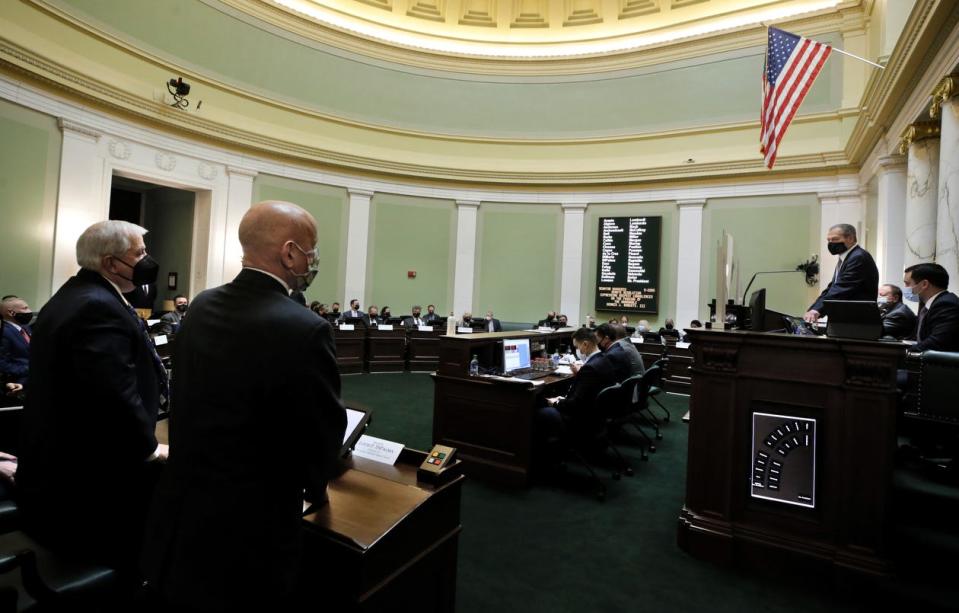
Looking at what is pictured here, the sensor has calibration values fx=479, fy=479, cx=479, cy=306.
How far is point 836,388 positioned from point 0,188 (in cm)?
1030

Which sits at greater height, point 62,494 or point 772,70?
point 772,70

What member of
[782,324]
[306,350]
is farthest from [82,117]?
[782,324]

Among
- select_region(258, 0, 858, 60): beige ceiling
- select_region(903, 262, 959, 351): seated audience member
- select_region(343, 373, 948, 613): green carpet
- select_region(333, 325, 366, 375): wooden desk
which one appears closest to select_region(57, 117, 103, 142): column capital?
select_region(258, 0, 858, 60): beige ceiling

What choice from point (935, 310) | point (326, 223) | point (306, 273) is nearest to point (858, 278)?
point (935, 310)

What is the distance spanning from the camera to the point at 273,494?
3.77 ft

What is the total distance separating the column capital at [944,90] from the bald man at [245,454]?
6.53 metres

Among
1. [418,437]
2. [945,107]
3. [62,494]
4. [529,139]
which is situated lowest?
[418,437]

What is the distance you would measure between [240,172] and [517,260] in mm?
6551

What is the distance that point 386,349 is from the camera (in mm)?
9586

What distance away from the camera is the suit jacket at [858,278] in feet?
12.3

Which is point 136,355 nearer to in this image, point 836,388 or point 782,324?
point 836,388

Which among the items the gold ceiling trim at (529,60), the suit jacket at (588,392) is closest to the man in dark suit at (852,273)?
the suit jacket at (588,392)

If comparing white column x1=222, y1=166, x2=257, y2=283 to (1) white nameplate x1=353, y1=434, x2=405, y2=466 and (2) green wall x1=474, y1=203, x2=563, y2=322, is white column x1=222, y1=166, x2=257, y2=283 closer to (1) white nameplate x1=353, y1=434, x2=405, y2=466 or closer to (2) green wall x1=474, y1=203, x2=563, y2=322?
(2) green wall x1=474, y1=203, x2=563, y2=322

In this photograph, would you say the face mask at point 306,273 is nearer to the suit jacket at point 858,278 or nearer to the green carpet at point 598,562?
the green carpet at point 598,562
